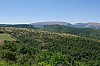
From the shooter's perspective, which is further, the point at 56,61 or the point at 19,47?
the point at 19,47

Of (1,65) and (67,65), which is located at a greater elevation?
(1,65)

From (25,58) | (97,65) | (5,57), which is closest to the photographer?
(5,57)

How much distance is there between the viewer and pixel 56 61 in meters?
146

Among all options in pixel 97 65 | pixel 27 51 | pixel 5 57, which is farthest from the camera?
pixel 27 51

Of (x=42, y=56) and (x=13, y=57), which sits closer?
(x=13, y=57)

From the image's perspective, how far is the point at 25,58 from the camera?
5866 inches

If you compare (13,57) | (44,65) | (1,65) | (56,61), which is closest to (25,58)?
(13,57)

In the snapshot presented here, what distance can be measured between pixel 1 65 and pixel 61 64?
177ft

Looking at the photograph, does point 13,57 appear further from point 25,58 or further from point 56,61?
point 56,61

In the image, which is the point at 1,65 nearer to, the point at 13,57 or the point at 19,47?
the point at 13,57

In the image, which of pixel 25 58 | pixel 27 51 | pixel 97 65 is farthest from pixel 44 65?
pixel 27 51

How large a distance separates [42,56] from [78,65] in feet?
89.2

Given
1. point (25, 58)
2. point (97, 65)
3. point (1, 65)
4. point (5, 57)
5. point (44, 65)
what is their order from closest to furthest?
1. point (1, 65)
2. point (44, 65)
3. point (5, 57)
4. point (25, 58)
5. point (97, 65)

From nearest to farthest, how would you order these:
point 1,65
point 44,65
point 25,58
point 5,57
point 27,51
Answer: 1. point 1,65
2. point 44,65
3. point 5,57
4. point 25,58
5. point 27,51
